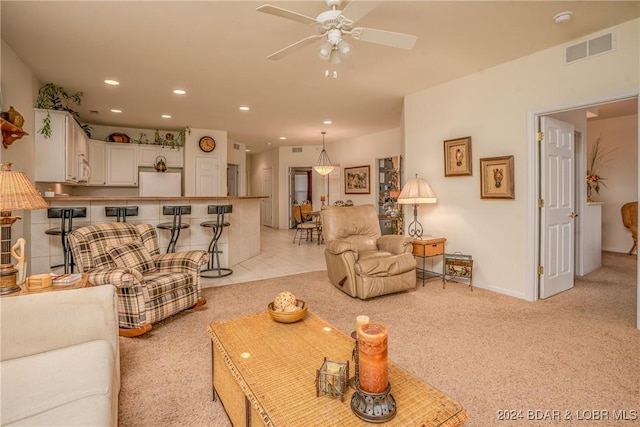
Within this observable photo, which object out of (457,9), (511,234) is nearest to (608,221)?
(511,234)

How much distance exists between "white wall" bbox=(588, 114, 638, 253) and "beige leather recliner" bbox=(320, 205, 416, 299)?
5.20 metres

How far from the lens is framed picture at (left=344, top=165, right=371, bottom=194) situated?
27.6 feet

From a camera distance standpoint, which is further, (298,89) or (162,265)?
(298,89)

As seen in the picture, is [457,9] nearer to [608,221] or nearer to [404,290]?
[404,290]

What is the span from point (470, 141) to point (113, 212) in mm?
4642

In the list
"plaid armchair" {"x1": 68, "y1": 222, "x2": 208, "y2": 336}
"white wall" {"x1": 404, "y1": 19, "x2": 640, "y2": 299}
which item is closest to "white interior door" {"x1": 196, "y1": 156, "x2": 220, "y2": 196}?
"plaid armchair" {"x1": 68, "y1": 222, "x2": 208, "y2": 336}

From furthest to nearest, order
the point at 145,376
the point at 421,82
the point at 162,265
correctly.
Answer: the point at 421,82 < the point at 162,265 < the point at 145,376

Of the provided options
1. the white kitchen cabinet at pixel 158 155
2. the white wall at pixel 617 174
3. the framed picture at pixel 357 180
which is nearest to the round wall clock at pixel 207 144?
the white kitchen cabinet at pixel 158 155

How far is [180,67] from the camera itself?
3.80 m

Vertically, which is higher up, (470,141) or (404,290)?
(470,141)

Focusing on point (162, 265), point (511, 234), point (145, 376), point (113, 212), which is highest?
point (113, 212)

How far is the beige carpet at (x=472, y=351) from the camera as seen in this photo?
5.97ft

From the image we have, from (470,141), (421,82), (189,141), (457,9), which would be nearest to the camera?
(457,9)

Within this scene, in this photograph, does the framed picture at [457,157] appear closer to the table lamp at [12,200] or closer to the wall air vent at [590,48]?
the wall air vent at [590,48]
